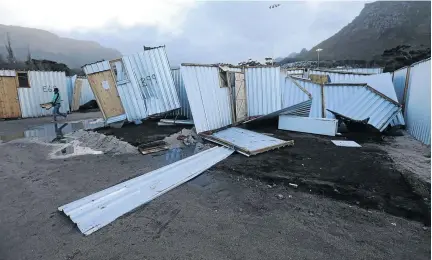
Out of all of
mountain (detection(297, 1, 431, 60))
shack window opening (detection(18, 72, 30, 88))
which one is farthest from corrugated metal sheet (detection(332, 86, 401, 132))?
mountain (detection(297, 1, 431, 60))

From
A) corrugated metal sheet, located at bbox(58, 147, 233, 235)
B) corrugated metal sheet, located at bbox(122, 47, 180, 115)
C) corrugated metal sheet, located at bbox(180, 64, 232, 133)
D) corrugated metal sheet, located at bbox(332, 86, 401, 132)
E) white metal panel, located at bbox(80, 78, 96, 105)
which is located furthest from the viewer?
white metal panel, located at bbox(80, 78, 96, 105)

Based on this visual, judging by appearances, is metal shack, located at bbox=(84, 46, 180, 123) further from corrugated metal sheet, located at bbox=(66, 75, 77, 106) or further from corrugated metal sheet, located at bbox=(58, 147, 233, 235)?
corrugated metal sheet, located at bbox=(66, 75, 77, 106)

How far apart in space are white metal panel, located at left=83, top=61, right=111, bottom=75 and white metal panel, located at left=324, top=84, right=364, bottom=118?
8.78 m

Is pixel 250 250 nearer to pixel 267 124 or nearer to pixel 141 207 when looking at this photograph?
pixel 141 207

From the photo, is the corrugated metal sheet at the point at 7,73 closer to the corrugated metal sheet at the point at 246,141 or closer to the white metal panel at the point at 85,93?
the white metal panel at the point at 85,93

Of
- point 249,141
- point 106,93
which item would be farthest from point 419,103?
point 106,93

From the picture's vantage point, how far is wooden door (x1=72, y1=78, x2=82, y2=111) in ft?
56.3

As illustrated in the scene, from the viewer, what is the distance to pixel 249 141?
695cm

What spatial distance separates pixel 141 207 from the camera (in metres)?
3.71

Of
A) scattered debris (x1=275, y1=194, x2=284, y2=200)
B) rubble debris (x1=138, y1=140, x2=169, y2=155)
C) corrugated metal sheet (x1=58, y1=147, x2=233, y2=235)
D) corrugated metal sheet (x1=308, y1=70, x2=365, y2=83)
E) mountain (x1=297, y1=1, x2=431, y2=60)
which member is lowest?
scattered debris (x1=275, y1=194, x2=284, y2=200)

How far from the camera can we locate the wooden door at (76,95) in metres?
17.2

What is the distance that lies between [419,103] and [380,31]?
269ft

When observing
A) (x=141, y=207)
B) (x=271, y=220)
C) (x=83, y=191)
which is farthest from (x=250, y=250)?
(x=83, y=191)

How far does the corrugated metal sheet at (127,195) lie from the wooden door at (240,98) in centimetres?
406
